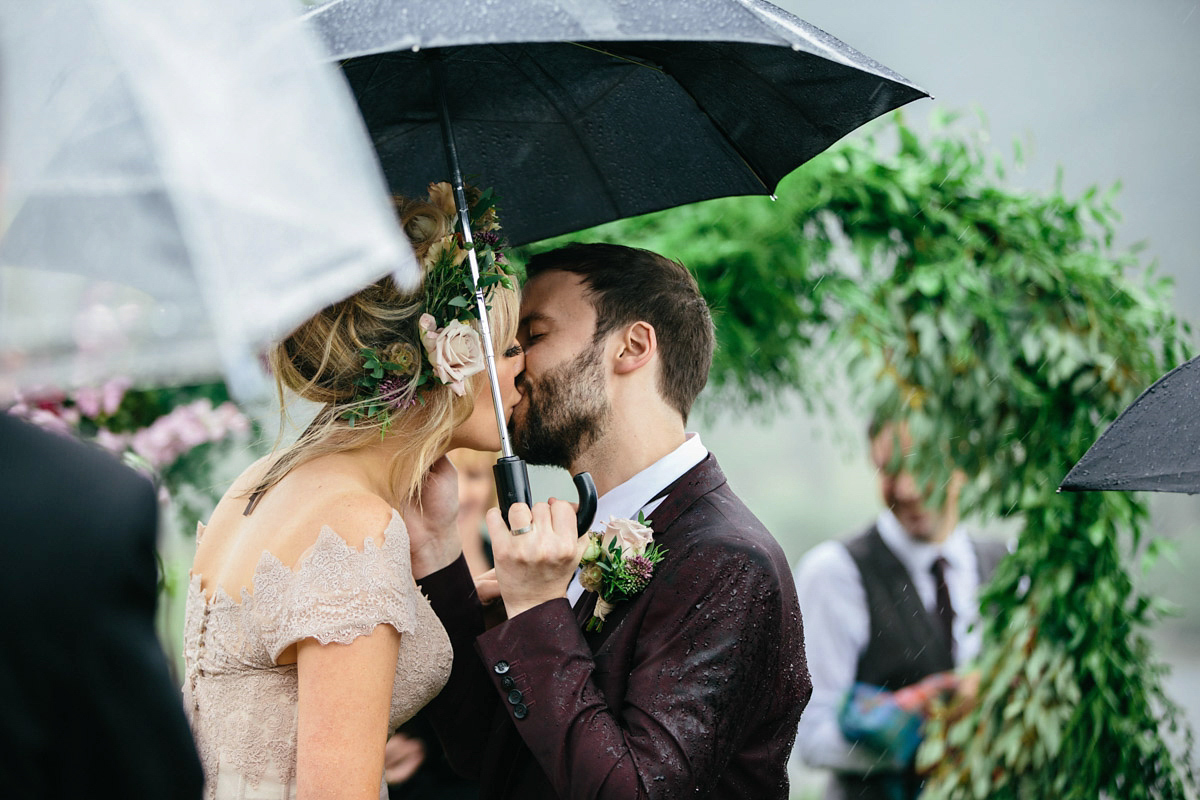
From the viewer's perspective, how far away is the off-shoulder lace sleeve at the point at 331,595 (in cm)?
181

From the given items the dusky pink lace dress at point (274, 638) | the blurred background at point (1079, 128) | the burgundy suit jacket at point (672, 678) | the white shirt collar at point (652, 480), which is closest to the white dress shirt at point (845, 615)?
the blurred background at point (1079, 128)

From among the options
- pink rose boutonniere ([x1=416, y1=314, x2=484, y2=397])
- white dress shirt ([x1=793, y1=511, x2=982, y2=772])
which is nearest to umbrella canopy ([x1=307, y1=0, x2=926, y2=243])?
pink rose boutonniere ([x1=416, y1=314, x2=484, y2=397])

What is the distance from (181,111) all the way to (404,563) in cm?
109

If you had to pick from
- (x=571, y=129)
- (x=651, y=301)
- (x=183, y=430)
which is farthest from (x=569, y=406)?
(x=183, y=430)

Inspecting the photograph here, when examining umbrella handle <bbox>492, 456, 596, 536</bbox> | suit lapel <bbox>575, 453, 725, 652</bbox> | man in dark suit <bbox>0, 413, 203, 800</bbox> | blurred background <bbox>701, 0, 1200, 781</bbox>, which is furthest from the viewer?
blurred background <bbox>701, 0, 1200, 781</bbox>

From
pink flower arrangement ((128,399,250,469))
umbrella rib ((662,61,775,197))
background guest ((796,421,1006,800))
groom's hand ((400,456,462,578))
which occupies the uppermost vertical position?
umbrella rib ((662,61,775,197))

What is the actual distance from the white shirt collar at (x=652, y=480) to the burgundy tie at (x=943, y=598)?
2.35 m

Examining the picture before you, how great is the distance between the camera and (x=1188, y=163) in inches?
211

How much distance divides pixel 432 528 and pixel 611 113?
3.79 feet

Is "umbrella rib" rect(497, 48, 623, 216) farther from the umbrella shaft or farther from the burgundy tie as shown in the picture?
the burgundy tie

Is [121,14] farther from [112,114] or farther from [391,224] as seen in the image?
[391,224]

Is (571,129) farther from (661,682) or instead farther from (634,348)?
(661,682)

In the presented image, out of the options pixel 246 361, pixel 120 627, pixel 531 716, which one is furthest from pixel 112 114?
pixel 531 716

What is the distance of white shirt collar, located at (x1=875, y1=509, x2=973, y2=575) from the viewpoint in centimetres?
436
